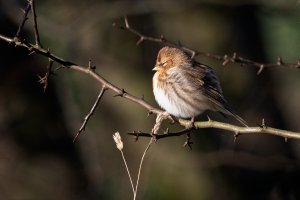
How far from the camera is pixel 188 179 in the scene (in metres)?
8.34

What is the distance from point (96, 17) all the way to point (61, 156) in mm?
1792

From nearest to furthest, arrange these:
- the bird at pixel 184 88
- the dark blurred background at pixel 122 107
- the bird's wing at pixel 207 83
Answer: the bird at pixel 184 88, the bird's wing at pixel 207 83, the dark blurred background at pixel 122 107

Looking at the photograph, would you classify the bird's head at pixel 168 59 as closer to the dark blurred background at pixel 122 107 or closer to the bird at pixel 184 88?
the bird at pixel 184 88

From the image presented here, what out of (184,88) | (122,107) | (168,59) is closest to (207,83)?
(184,88)

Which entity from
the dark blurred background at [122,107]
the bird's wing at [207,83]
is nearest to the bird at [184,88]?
the bird's wing at [207,83]

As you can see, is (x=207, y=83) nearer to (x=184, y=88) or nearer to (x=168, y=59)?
(x=184, y=88)

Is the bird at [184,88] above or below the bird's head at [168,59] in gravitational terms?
below

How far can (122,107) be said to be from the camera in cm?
879

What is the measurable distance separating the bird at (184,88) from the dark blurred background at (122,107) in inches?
62.1

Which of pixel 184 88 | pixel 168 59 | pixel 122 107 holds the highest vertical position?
pixel 168 59

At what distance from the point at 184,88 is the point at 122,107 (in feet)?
8.58

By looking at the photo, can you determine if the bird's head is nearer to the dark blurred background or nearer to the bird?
the bird

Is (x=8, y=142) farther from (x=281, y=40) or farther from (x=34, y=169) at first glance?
(x=281, y=40)

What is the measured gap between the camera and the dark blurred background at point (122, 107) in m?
8.17
